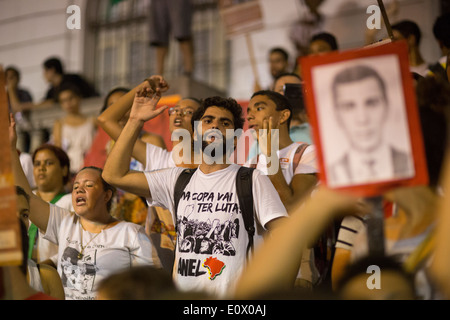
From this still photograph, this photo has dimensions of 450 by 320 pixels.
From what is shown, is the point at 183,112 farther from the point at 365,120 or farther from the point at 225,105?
the point at 365,120

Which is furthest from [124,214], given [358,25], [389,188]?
[358,25]

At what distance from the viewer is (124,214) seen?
4.52 m

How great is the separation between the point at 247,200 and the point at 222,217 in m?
0.15

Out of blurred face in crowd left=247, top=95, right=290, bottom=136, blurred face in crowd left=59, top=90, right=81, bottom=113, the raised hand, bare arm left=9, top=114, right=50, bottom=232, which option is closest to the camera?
the raised hand

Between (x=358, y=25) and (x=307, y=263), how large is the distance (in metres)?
5.07

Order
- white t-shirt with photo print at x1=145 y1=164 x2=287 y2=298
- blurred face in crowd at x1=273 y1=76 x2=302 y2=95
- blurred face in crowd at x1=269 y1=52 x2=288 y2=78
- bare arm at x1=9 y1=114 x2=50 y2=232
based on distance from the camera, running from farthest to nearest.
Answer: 1. blurred face in crowd at x1=269 y1=52 x2=288 y2=78
2. blurred face in crowd at x1=273 y1=76 x2=302 y2=95
3. bare arm at x1=9 y1=114 x2=50 y2=232
4. white t-shirt with photo print at x1=145 y1=164 x2=287 y2=298

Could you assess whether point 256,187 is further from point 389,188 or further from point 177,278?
point 389,188

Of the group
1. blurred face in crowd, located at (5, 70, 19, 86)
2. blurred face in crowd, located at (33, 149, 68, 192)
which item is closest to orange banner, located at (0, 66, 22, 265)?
blurred face in crowd, located at (33, 149, 68, 192)

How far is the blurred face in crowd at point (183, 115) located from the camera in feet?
14.2

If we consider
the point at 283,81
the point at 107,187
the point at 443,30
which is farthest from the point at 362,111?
the point at 443,30

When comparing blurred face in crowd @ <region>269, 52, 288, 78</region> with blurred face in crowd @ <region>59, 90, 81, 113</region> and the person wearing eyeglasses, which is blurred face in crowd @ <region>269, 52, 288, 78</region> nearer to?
the person wearing eyeglasses

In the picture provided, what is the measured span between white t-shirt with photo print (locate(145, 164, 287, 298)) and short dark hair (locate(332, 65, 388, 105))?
1.21 meters

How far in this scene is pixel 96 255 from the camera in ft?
12.1

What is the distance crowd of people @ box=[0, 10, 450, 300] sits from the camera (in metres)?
2.04
